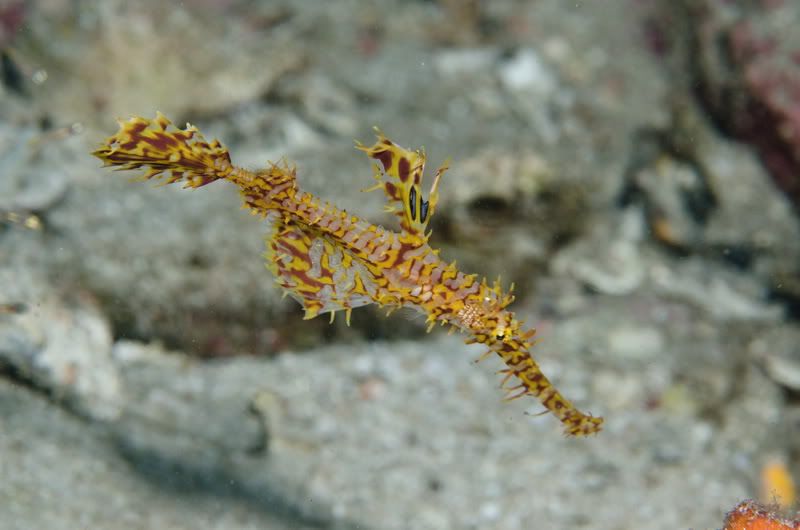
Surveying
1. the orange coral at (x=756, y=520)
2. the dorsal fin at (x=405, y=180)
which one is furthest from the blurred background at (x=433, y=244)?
the dorsal fin at (x=405, y=180)

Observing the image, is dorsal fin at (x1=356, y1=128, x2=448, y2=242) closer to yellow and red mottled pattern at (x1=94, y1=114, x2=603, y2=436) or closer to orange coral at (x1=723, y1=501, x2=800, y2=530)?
yellow and red mottled pattern at (x1=94, y1=114, x2=603, y2=436)

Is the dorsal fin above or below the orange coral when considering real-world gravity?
above

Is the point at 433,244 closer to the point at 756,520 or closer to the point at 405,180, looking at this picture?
the point at 405,180

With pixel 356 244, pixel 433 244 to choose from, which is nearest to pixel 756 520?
pixel 356 244

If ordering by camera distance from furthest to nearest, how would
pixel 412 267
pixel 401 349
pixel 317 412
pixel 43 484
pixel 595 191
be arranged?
pixel 595 191, pixel 401 349, pixel 317 412, pixel 43 484, pixel 412 267

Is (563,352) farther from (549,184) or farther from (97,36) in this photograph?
(97,36)

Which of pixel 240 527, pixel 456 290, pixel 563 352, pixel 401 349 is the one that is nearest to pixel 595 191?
pixel 563 352

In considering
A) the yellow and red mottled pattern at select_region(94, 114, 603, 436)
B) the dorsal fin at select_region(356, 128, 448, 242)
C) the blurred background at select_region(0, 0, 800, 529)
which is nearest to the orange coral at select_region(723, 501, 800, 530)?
the yellow and red mottled pattern at select_region(94, 114, 603, 436)
